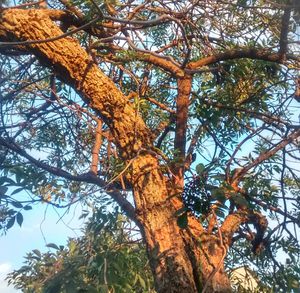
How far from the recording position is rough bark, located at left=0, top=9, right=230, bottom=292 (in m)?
2.63

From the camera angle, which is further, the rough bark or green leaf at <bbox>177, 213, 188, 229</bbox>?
→ the rough bark

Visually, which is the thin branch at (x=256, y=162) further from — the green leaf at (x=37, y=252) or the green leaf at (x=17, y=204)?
the green leaf at (x=37, y=252)

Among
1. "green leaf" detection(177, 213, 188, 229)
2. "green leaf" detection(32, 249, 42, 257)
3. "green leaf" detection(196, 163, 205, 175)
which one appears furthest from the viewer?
"green leaf" detection(32, 249, 42, 257)

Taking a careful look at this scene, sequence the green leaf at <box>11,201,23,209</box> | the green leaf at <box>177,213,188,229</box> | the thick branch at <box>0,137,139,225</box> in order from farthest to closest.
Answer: the thick branch at <box>0,137,139,225</box> < the green leaf at <box>11,201,23,209</box> < the green leaf at <box>177,213,188,229</box>

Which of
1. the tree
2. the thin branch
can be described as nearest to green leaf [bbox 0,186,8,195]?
the tree

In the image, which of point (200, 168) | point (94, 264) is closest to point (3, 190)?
point (94, 264)

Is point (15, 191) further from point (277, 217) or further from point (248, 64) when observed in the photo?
point (248, 64)

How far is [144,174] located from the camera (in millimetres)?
2900

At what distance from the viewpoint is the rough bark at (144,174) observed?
8.63 feet

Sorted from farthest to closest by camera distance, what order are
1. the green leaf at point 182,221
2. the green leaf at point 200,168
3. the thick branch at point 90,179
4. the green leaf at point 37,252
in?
1. the green leaf at point 37,252
2. the thick branch at point 90,179
3. the green leaf at point 200,168
4. the green leaf at point 182,221

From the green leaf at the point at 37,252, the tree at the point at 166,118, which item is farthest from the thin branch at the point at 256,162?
the green leaf at the point at 37,252

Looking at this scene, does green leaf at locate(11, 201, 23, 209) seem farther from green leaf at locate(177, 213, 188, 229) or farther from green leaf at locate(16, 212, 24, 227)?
green leaf at locate(177, 213, 188, 229)

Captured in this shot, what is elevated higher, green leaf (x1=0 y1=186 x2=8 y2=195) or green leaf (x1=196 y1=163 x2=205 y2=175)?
green leaf (x1=0 y1=186 x2=8 y2=195)

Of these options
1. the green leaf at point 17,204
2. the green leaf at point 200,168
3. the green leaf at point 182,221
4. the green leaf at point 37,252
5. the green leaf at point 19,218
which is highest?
the green leaf at point 37,252
